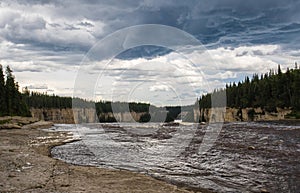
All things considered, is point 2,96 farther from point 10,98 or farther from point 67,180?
point 67,180

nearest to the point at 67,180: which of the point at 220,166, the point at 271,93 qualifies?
the point at 220,166

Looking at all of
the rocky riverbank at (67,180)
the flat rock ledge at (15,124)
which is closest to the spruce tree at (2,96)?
the flat rock ledge at (15,124)

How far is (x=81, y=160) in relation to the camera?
24.1 metres

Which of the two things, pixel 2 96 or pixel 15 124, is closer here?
pixel 15 124

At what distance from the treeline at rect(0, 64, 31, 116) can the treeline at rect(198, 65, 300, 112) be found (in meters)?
75.1

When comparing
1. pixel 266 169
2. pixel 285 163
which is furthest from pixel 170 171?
pixel 285 163

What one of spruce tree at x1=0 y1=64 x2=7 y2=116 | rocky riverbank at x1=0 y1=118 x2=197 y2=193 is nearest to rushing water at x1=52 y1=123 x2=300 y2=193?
rocky riverbank at x1=0 y1=118 x2=197 y2=193

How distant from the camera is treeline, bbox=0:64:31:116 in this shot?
87438 mm

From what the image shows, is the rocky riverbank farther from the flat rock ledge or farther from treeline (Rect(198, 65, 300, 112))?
treeline (Rect(198, 65, 300, 112))

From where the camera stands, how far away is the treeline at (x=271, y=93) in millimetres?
93625

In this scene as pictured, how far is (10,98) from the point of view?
90250mm

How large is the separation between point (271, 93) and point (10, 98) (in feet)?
260

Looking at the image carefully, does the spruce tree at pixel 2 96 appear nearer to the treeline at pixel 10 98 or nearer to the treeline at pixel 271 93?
the treeline at pixel 10 98

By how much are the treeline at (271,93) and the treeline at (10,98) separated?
75.1 metres
